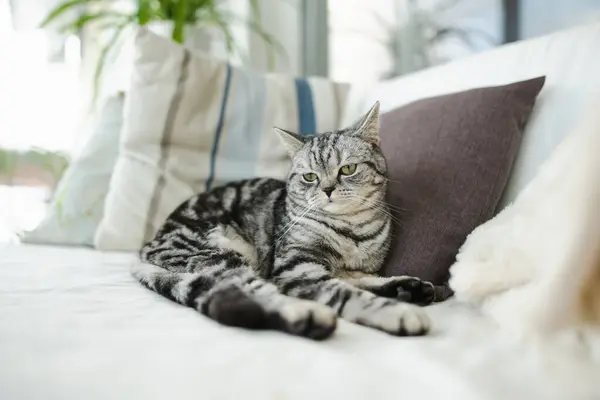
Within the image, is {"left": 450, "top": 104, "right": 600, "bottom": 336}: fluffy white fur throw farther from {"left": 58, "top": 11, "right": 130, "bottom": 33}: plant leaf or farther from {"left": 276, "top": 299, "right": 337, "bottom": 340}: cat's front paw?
{"left": 58, "top": 11, "right": 130, "bottom": 33}: plant leaf

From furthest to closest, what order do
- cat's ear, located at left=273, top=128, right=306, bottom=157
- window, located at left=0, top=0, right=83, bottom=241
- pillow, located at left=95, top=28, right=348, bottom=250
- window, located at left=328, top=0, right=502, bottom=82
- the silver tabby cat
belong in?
window, located at left=0, top=0, right=83, bottom=241 → window, located at left=328, top=0, right=502, bottom=82 → pillow, located at left=95, top=28, right=348, bottom=250 → cat's ear, located at left=273, top=128, right=306, bottom=157 → the silver tabby cat

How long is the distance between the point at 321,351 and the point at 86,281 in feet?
2.03

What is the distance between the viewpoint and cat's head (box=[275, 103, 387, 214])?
1.12 meters

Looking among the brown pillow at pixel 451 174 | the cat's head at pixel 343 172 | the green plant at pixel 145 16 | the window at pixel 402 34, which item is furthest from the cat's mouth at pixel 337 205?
the green plant at pixel 145 16

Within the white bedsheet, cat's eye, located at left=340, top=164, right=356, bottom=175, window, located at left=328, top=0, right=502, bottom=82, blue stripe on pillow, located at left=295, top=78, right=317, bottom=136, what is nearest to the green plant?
window, located at left=328, top=0, right=502, bottom=82

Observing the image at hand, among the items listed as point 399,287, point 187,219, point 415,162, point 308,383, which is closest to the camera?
point 308,383

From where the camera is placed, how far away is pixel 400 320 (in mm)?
724

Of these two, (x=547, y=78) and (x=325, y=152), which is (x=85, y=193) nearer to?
(x=325, y=152)

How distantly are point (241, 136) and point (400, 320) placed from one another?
1.05 meters

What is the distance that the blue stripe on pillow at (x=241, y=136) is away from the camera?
1.63 meters

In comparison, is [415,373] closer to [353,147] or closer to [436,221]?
[436,221]

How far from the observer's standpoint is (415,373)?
1.86 ft

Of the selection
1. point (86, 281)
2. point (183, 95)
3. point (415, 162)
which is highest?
point (183, 95)

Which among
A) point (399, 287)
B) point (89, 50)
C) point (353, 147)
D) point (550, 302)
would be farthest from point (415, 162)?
point (89, 50)
